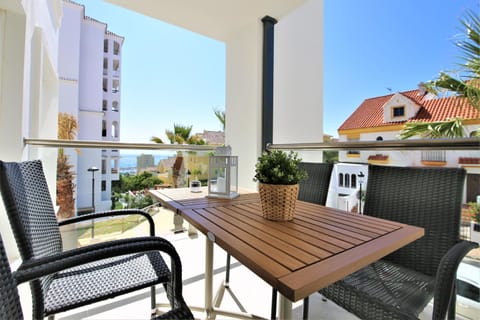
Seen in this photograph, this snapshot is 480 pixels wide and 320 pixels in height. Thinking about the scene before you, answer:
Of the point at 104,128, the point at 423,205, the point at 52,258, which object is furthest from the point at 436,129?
the point at 104,128

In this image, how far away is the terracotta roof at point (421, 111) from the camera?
227 cm

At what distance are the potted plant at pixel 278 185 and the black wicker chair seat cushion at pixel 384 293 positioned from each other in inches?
17.2

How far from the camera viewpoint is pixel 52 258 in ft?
2.60

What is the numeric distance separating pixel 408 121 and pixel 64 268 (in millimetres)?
3325

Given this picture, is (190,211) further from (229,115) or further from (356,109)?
(356,109)

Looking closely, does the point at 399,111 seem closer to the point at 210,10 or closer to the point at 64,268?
the point at 210,10

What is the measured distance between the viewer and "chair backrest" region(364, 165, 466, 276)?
120 cm

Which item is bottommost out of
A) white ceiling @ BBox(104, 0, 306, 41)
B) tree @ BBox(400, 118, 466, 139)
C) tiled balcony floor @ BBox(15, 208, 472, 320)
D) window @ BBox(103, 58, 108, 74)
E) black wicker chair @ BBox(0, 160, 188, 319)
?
tiled balcony floor @ BBox(15, 208, 472, 320)

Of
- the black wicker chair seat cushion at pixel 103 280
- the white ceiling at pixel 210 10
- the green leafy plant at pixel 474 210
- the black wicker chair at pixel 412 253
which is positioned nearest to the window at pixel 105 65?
the white ceiling at pixel 210 10

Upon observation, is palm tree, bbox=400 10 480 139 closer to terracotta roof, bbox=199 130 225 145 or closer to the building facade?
the building facade

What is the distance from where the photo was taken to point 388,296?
1044mm

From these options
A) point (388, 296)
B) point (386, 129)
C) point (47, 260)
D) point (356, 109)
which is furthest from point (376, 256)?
point (356, 109)

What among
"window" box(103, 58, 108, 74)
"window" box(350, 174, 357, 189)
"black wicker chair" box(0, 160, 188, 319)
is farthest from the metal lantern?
"window" box(103, 58, 108, 74)

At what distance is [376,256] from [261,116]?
8.96ft
